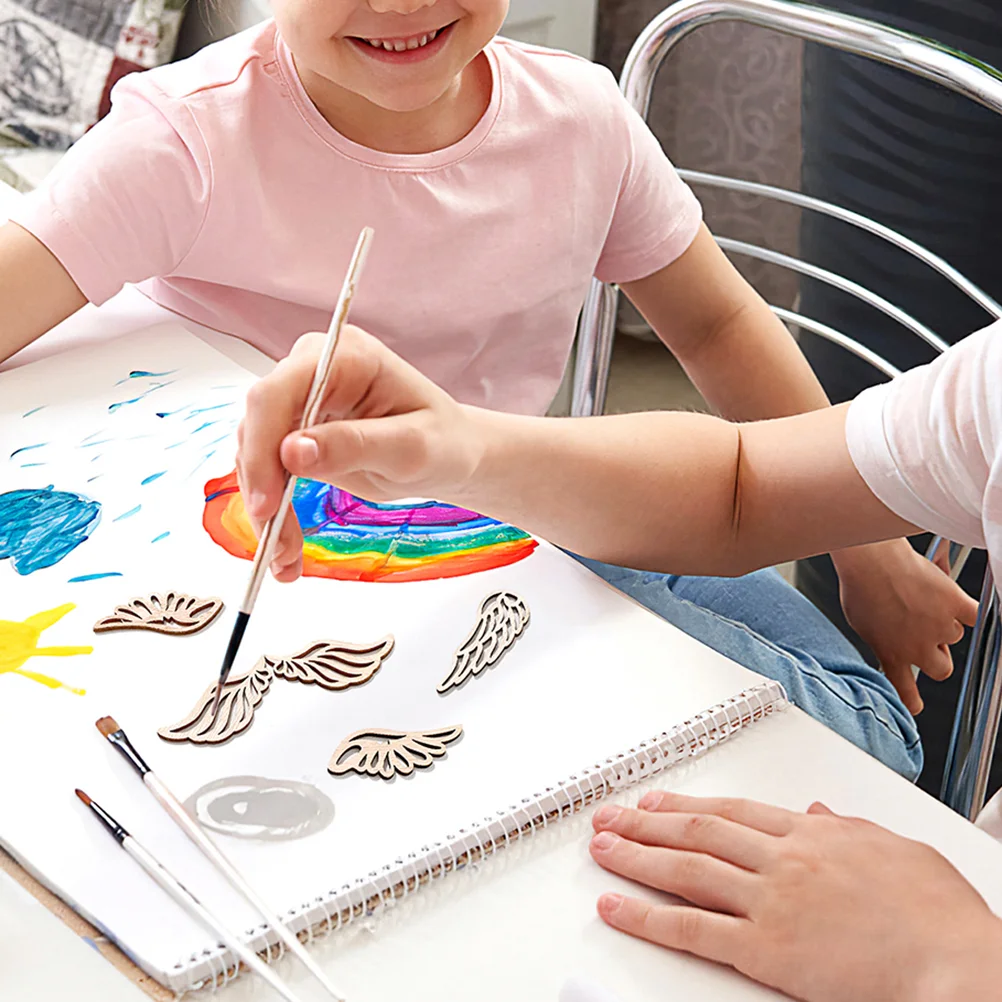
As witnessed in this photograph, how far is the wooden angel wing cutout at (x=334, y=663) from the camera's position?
639 millimetres

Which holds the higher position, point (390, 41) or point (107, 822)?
point (390, 41)

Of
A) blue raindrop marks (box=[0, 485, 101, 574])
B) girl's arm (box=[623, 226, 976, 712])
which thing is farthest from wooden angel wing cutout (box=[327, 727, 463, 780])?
girl's arm (box=[623, 226, 976, 712])

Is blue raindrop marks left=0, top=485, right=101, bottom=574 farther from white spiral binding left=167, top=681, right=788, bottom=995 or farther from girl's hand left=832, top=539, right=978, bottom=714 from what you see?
girl's hand left=832, top=539, right=978, bottom=714

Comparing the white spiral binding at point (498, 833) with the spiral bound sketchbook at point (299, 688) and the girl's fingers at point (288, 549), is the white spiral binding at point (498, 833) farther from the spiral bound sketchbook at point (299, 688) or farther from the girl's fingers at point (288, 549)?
the girl's fingers at point (288, 549)

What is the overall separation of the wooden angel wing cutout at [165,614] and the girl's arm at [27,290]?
284 millimetres

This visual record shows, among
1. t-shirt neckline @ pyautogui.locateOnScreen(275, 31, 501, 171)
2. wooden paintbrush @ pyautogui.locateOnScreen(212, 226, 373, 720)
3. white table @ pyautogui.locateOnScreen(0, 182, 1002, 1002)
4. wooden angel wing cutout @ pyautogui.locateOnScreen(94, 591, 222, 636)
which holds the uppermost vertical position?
t-shirt neckline @ pyautogui.locateOnScreen(275, 31, 501, 171)

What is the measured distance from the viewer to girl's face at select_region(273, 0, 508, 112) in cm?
83

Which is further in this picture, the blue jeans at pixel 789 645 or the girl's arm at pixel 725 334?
the girl's arm at pixel 725 334

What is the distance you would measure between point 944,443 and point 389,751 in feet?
1.26

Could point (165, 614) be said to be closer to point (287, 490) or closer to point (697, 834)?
point (287, 490)

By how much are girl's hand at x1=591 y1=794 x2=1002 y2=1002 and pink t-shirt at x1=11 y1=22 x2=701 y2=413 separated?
52 centimetres

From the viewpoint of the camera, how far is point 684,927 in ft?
1.70

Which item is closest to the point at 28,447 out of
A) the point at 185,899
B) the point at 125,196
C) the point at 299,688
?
the point at 125,196

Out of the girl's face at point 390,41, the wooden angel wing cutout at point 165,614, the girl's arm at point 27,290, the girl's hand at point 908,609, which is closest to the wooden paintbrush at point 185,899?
the wooden angel wing cutout at point 165,614
